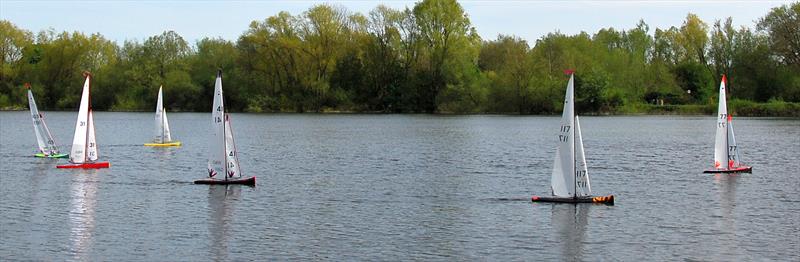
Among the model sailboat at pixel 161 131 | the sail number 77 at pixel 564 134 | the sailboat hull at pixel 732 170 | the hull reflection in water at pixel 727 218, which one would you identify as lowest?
the hull reflection in water at pixel 727 218

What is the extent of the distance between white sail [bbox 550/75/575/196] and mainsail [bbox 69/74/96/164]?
21.0m

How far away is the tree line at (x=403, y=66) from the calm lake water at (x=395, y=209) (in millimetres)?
71305

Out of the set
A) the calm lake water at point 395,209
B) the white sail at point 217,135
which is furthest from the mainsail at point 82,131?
the white sail at point 217,135

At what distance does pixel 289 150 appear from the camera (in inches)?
2331

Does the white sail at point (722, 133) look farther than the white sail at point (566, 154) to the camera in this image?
Yes

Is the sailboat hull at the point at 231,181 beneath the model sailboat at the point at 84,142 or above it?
beneath

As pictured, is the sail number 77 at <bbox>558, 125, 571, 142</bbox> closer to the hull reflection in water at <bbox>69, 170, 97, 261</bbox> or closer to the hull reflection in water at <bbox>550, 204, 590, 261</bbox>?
the hull reflection in water at <bbox>550, 204, 590, 261</bbox>

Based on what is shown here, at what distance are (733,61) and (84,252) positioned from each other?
12135 cm

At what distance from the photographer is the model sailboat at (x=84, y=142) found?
40.8m

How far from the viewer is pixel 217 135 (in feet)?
113

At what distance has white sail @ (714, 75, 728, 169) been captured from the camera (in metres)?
39.6

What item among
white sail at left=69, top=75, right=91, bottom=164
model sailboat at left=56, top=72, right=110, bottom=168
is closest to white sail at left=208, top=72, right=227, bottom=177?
white sail at left=69, top=75, right=91, bottom=164

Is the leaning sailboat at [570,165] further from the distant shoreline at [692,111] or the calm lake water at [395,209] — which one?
the distant shoreline at [692,111]

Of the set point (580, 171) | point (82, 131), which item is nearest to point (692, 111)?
point (82, 131)
